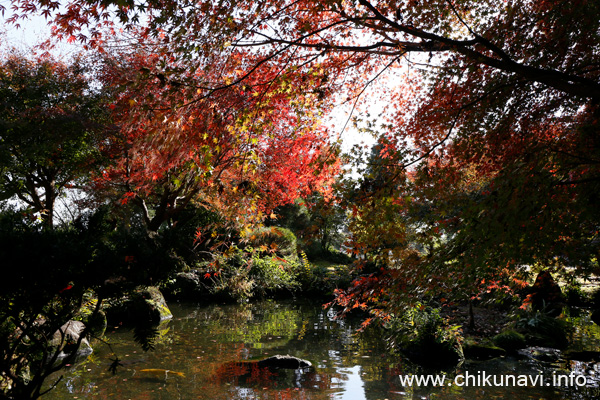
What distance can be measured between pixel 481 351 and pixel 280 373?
403 cm

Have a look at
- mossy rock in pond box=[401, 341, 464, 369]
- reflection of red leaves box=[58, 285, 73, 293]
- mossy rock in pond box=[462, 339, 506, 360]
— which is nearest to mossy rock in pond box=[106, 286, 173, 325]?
mossy rock in pond box=[401, 341, 464, 369]

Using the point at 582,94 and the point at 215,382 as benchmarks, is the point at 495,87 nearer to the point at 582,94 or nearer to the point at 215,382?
the point at 582,94

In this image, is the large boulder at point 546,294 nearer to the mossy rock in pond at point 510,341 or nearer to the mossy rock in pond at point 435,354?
the mossy rock in pond at point 510,341

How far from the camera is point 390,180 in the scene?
4.61 m

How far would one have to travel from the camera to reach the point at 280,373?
21.2 feet

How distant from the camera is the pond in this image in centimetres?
563

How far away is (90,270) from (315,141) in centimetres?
561

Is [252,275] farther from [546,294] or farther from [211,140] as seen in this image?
[211,140]

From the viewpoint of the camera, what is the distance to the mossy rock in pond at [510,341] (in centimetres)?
801

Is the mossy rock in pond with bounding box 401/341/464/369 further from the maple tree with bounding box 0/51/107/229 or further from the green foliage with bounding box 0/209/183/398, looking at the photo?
the maple tree with bounding box 0/51/107/229

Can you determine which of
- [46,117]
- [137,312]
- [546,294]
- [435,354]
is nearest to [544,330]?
[435,354]

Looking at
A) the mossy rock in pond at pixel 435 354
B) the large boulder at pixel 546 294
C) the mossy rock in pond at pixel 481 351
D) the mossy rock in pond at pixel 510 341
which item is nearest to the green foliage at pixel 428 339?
the mossy rock in pond at pixel 435 354

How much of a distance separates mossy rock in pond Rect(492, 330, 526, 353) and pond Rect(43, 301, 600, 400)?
585 mm

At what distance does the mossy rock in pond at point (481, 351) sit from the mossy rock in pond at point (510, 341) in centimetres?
32
